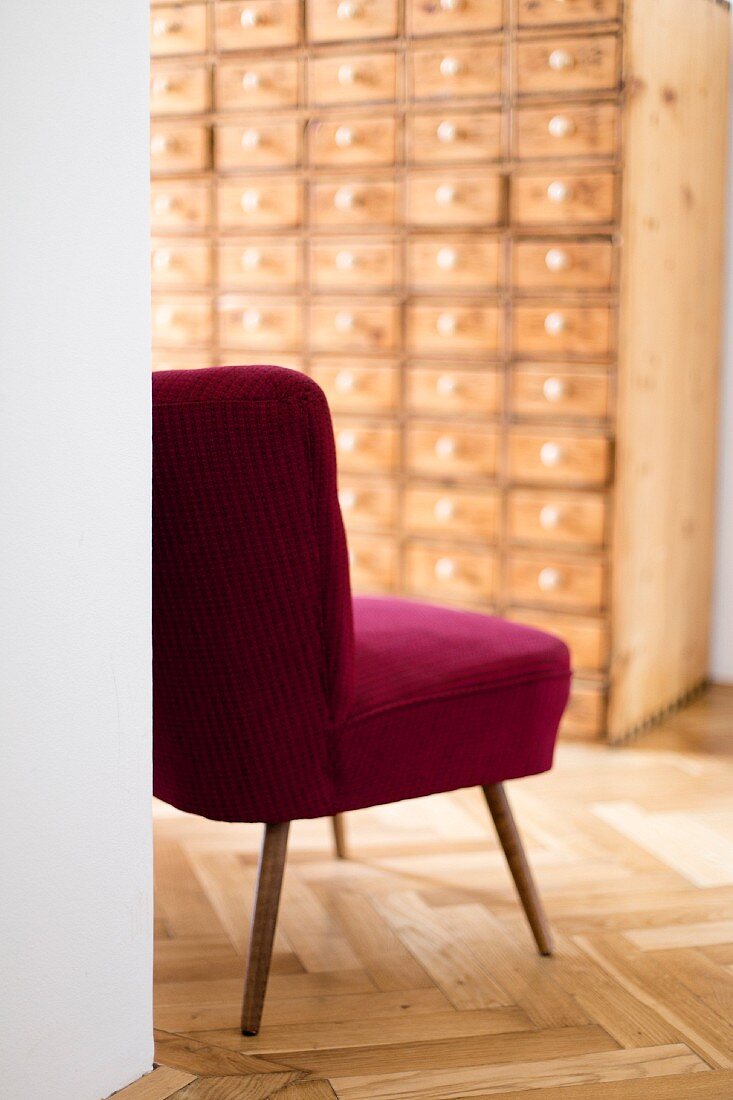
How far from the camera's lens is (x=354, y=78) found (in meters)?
3.13

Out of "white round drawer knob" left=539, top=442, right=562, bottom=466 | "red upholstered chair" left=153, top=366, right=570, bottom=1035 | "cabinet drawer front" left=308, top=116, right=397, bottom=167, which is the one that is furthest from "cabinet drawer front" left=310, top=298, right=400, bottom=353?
"red upholstered chair" left=153, top=366, right=570, bottom=1035

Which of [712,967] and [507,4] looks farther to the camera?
[507,4]

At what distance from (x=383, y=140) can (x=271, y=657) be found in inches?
70.4

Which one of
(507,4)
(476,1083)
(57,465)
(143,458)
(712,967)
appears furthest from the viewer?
(507,4)

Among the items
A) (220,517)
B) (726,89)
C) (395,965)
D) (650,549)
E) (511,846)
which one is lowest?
(395,965)

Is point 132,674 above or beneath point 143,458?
beneath

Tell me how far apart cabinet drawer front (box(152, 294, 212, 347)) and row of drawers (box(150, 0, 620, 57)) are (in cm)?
57

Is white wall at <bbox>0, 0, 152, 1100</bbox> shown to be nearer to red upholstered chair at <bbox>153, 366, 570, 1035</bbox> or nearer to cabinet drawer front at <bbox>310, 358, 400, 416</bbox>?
red upholstered chair at <bbox>153, 366, 570, 1035</bbox>

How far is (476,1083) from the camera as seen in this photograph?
5.28 feet

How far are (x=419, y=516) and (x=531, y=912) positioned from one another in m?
1.37

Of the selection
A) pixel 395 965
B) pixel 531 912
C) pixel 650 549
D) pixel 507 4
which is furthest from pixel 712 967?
pixel 507 4

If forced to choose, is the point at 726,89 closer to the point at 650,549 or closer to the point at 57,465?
the point at 650,549

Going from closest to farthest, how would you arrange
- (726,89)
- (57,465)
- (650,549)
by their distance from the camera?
(57,465) → (650,549) → (726,89)

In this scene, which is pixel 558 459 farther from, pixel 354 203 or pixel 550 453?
pixel 354 203
